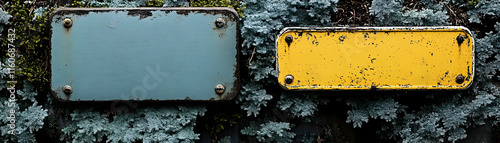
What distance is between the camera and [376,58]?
2107 mm

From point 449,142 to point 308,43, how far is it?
3.31 feet

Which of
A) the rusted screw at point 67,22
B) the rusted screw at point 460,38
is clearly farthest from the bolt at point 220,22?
the rusted screw at point 460,38

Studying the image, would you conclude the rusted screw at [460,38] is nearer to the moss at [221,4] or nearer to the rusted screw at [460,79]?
the rusted screw at [460,79]

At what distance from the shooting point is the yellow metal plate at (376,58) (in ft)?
6.91

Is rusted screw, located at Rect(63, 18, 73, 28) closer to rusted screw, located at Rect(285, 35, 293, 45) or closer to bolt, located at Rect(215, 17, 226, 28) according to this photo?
bolt, located at Rect(215, 17, 226, 28)

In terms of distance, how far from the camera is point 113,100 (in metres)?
2.16

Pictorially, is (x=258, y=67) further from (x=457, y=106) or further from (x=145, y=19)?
(x=457, y=106)

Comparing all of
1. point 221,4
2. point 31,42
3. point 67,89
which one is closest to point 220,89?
point 221,4

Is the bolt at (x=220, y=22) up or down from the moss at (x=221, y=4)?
down

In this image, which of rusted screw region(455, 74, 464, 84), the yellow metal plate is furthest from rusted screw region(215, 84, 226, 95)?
rusted screw region(455, 74, 464, 84)

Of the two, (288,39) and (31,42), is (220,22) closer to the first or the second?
(288,39)

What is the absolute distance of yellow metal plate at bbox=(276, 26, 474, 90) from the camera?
2105 mm

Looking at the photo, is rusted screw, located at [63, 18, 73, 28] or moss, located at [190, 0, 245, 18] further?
moss, located at [190, 0, 245, 18]

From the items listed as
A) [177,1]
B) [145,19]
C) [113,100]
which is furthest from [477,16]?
[113,100]
